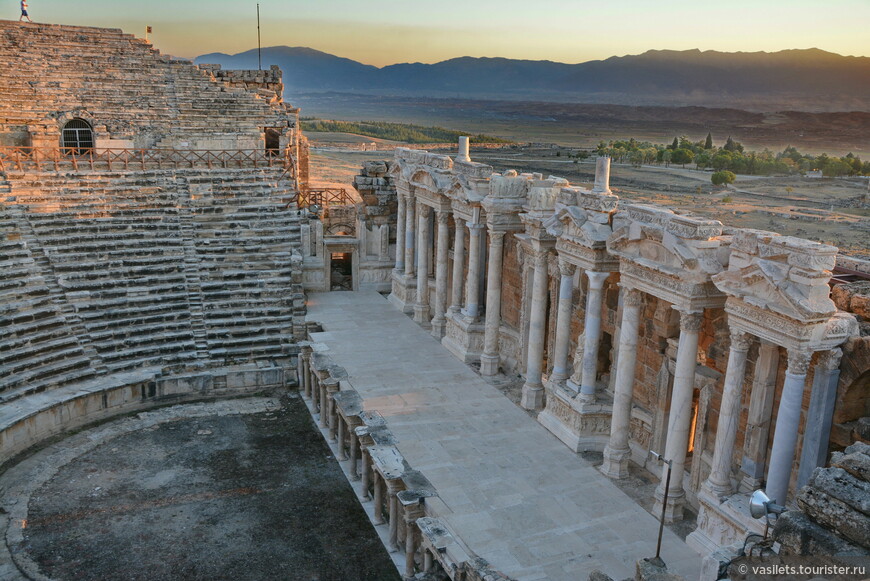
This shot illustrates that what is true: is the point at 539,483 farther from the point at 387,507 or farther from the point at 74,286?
the point at 74,286

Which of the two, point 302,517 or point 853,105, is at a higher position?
point 853,105

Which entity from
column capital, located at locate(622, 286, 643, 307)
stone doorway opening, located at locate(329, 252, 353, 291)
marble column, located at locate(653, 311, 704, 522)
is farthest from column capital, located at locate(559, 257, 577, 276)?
stone doorway opening, located at locate(329, 252, 353, 291)

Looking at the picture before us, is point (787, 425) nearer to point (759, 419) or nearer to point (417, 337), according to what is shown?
point (759, 419)

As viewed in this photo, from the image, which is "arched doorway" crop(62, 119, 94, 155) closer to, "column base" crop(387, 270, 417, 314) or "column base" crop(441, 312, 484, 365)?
"column base" crop(387, 270, 417, 314)

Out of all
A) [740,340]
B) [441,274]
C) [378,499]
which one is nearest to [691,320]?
[740,340]

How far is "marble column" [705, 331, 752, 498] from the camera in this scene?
1077 centimetres

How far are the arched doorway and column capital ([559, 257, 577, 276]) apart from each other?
18.7 metres

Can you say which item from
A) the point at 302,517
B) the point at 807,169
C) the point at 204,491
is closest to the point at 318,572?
the point at 302,517

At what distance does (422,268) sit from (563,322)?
7.63 metres

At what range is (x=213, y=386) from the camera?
63.6 feet

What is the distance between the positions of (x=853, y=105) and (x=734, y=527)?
38790mm

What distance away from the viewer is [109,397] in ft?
59.2

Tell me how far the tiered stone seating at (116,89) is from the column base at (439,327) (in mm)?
11505

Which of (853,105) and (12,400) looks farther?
(853,105)
